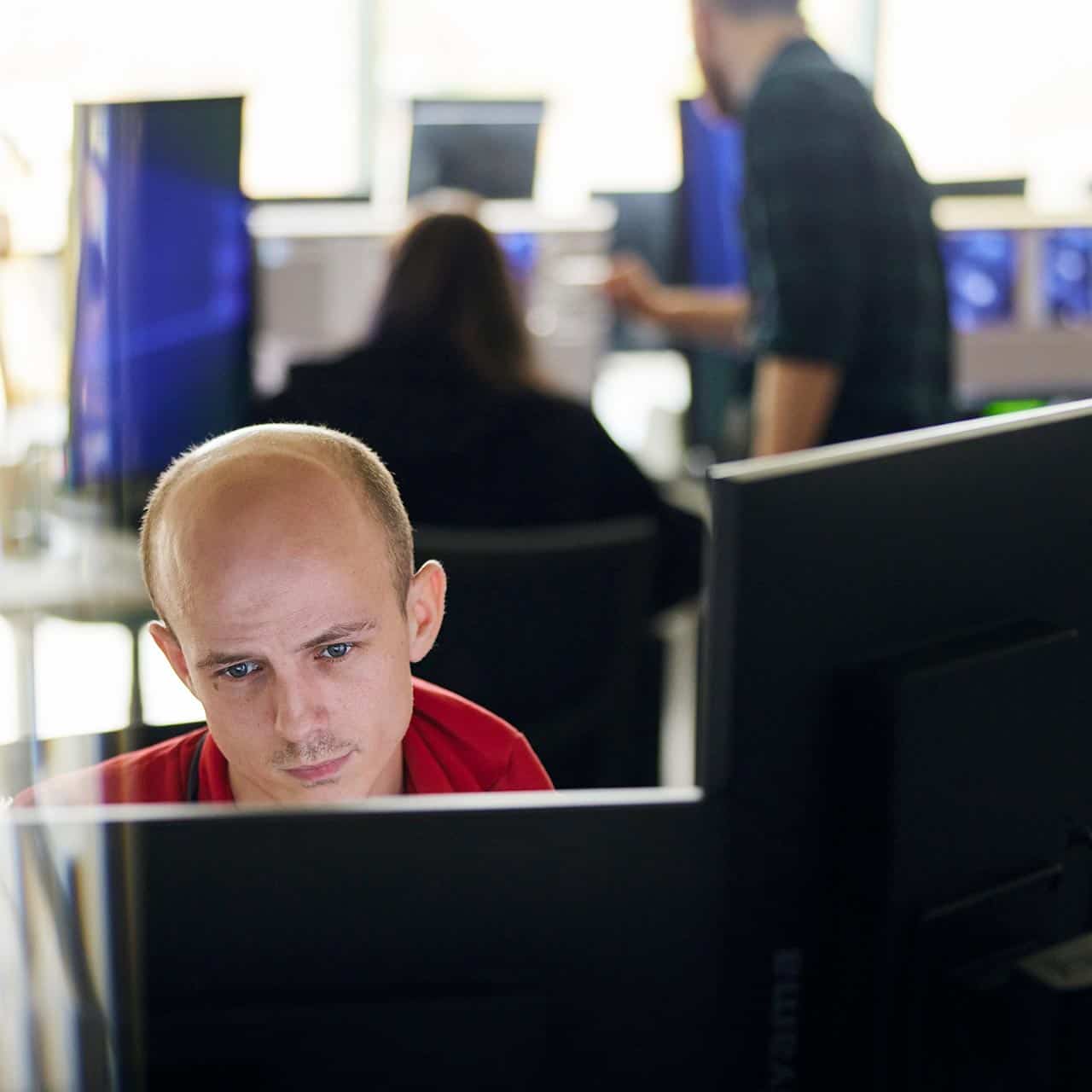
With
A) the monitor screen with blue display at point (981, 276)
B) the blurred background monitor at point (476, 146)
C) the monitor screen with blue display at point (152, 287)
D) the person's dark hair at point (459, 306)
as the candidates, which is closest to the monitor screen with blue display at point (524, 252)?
the blurred background monitor at point (476, 146)

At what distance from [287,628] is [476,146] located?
278 centimetres

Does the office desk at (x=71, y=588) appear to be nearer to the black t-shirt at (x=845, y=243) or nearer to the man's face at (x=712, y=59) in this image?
the black t-shirt at (x=845, y=243)

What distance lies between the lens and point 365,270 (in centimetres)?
281

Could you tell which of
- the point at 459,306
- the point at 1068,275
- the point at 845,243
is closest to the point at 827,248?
the point at 845,243

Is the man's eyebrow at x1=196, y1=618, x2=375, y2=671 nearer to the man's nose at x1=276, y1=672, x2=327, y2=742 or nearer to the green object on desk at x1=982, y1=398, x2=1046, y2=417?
the man's nose at x1=276, y1=672, x2=327, y2=742

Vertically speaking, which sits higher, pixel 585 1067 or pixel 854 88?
pixel 854 88

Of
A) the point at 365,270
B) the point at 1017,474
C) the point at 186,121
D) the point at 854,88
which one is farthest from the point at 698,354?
the point at 1017,474

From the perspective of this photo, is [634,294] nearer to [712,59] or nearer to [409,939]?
[712,59]

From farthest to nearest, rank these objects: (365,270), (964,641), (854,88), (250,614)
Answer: (365,270), (854,88), (964,641), (250,614)

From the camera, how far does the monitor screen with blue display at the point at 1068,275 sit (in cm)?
279

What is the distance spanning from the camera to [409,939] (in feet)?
1.70

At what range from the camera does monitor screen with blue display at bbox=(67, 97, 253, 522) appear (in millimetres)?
741

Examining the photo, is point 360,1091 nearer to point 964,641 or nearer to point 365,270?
point 964,641

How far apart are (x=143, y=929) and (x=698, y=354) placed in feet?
8.09
